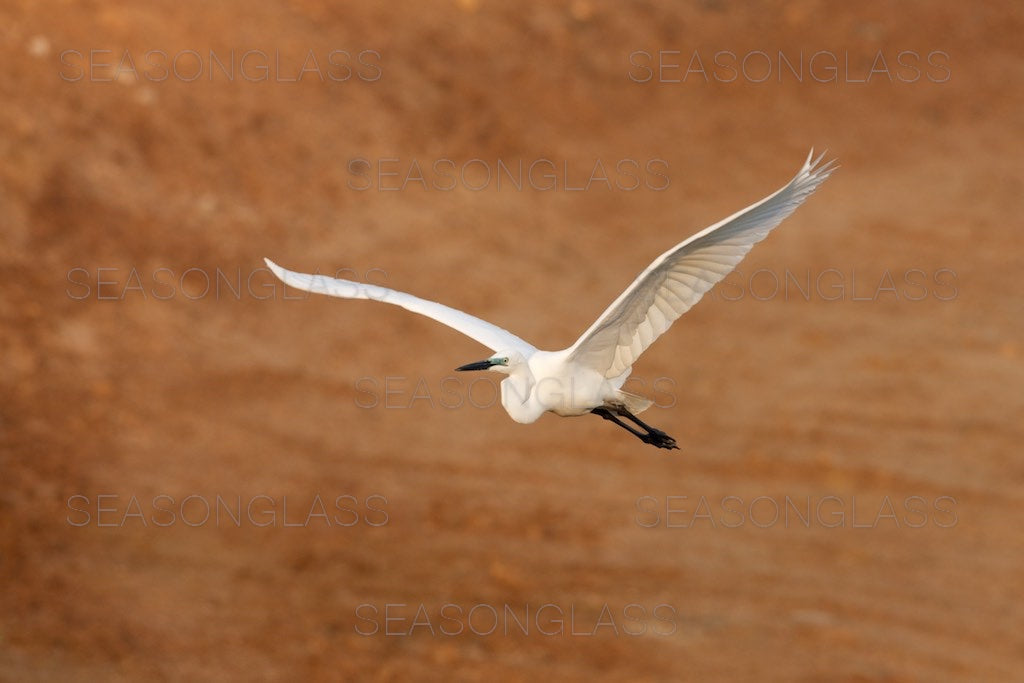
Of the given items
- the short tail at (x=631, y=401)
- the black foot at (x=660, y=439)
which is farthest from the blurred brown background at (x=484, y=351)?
the short tail at (x=631, y=401)

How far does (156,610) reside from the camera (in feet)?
52.4

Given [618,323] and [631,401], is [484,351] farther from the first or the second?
[618,323]

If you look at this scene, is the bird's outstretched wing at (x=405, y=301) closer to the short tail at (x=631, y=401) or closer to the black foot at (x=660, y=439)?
the short tail at (x=631, y=401)

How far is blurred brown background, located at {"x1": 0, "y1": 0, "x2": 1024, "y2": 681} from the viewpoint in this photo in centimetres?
1616

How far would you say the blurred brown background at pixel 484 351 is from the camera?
53.0 feet

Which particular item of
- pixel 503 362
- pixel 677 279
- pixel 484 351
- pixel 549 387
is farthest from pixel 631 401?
pixel 484 351

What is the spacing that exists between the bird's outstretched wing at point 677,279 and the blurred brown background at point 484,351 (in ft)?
21.6

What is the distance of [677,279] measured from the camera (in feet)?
30.8

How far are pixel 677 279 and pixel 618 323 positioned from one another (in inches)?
20.8

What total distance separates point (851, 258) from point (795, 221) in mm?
1200

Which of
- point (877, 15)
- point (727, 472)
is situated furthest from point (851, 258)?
point (877, 15)

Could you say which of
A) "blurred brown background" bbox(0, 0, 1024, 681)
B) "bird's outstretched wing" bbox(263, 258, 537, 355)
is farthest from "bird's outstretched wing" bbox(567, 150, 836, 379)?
"blurred brown background" bbox(0, 0, 1024, 681)

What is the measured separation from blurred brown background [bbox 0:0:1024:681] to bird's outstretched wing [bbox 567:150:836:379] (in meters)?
6.59

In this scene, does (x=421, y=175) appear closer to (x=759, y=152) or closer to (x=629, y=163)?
(x=629, y=163)
